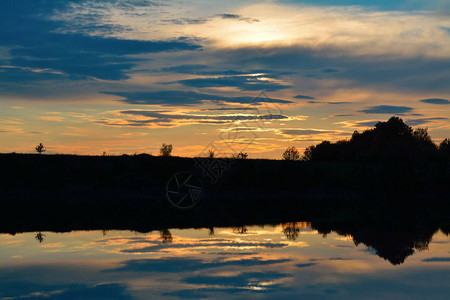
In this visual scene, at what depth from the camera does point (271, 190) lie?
257ft

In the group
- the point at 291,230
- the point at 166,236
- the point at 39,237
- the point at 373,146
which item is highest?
the point at 373,146

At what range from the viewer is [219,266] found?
70.3 feet

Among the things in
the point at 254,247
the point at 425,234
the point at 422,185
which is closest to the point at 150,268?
the point at 254,247

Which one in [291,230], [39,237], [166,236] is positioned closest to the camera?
[39,237]

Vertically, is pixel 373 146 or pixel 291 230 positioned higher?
pixel 373 146

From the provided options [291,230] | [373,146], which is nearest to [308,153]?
[373,146]

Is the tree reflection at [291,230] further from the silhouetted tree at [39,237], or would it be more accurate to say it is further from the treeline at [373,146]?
the treeline at [373,146]

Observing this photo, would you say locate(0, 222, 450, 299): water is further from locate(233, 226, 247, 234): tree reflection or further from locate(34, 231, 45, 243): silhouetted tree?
locate(233, 226, 247, 234): tree reflection

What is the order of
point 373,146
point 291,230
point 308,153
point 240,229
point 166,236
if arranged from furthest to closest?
1. point 308,153
2. point 373,146
3. point 240,229
4. point 291,230
5. point 166,236

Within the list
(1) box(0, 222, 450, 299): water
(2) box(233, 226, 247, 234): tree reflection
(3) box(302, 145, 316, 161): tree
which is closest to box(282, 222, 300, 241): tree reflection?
(1) box(0, 222, 450, 299): water

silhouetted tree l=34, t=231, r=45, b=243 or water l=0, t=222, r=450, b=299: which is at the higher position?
silhouetted tree l=34, t=231, r=45, b=243

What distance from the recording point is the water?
1716cm

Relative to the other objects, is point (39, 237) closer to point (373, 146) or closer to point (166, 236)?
point (166, 236)

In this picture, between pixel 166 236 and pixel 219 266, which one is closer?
pixel 219 266
